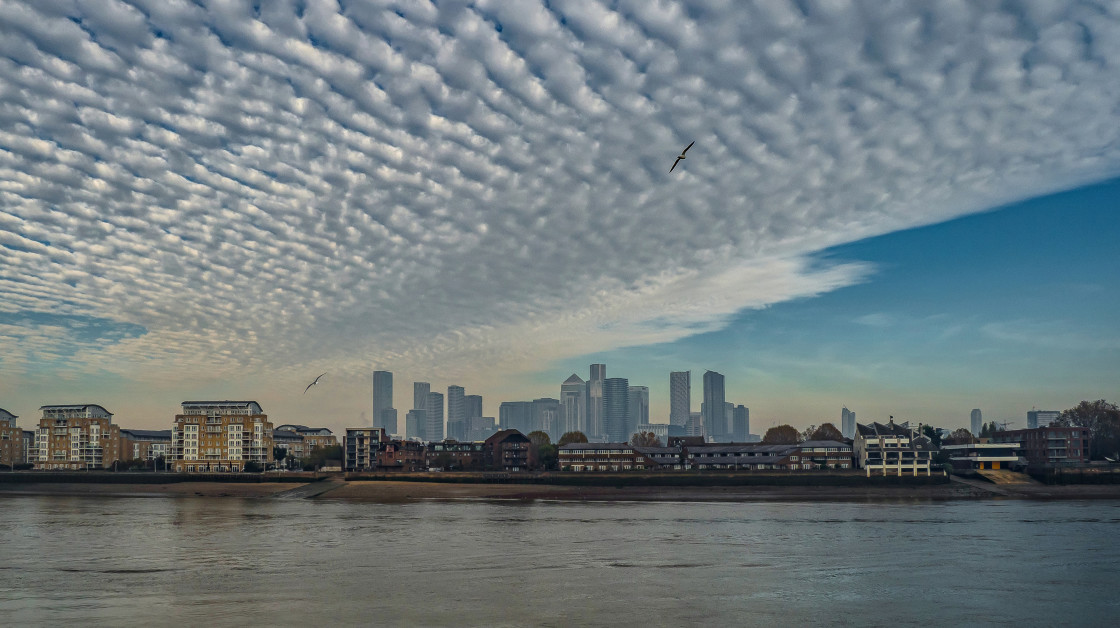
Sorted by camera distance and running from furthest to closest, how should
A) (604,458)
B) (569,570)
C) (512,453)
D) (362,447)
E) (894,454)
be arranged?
(362,447) < (512,453) < (604,458) < (894,454) < (569,570)

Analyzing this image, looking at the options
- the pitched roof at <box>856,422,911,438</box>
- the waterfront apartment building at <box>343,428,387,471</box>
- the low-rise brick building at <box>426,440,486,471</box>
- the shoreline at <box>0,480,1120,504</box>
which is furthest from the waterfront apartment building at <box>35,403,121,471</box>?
the pitched roof at <box>856,422,911,438</box>

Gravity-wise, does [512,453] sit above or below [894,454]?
below

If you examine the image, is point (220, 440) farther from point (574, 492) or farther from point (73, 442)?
point (574, 492)

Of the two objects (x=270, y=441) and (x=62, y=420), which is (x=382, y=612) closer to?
(x=270, y=441)

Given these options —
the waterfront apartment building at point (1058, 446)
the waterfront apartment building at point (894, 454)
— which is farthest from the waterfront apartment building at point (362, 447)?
the waterfront apartment building at point (1058, 446)

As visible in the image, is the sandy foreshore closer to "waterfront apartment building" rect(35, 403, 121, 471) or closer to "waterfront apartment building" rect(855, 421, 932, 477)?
"waterfront apartment building" rect(35, 403, 121, 471)

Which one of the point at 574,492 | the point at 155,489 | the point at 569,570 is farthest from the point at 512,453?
the point at 569,570

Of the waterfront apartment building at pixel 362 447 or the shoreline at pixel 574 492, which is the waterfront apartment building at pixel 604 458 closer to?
the shoreline at pixel 574 492
